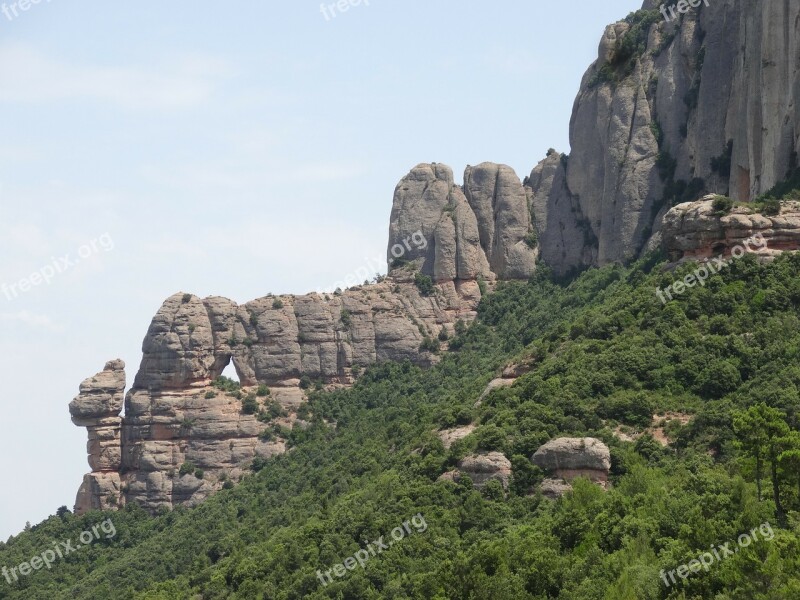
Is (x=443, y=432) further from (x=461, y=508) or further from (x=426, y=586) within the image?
(x=426, y=586)

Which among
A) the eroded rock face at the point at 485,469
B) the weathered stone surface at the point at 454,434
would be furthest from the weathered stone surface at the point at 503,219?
the eroded rock face at the point at 485,469

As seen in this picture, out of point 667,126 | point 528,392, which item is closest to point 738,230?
point 528,392

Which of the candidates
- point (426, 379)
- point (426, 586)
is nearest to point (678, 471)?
point (426, 586)

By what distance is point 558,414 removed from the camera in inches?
Result: 3123

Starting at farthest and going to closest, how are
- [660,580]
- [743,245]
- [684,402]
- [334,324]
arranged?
[334,324] → [743,245] → [684,402] → [660,580]

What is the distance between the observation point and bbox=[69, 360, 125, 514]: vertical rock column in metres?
124

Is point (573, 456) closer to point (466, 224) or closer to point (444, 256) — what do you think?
point (444, 256)

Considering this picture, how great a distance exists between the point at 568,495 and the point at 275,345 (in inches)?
2274

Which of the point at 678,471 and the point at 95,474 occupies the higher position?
the point at 95,474

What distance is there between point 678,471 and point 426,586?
12.8 meters

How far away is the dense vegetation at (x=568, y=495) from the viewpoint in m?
61.7

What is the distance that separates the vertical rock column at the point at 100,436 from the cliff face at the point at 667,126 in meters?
33.6

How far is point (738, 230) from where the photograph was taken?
85750mm

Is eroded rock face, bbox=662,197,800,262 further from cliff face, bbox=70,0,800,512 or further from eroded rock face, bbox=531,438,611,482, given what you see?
eroded rock face, bbox=531,438,611,482
